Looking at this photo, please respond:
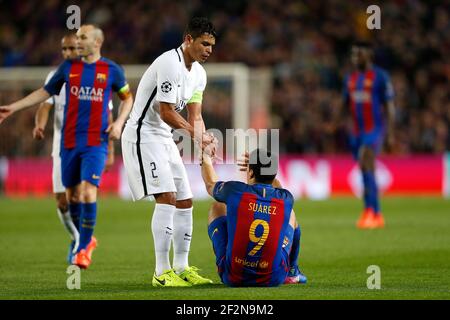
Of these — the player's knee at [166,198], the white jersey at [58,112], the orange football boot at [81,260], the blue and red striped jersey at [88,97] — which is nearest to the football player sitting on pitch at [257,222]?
the player's knee at [166,198]

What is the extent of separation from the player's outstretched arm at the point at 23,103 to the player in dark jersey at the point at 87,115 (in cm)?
31

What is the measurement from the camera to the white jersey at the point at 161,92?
830 cm

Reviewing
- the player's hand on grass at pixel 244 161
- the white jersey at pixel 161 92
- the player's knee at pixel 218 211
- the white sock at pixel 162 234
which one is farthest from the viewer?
the white sock at pixel 162 234

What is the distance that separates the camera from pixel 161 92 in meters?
8.30

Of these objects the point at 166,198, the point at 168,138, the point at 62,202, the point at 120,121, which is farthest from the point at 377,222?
the point at 166,198

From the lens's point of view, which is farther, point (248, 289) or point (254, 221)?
point (248, 289)

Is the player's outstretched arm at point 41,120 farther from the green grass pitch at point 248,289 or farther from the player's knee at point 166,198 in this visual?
the player's knee at point 166,198

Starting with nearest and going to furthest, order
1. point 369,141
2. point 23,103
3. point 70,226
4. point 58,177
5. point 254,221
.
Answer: point 254,221, point 23,103, point 70,226, point 58,177, point 369,141

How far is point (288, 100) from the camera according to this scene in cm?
2403

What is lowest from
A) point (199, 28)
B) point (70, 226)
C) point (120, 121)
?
point (70, 226)

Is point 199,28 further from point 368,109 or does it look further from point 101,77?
point 368,109

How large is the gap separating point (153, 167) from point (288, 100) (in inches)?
620

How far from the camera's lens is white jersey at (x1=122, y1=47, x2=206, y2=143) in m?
8.30

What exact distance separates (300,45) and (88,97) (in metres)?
15.3
